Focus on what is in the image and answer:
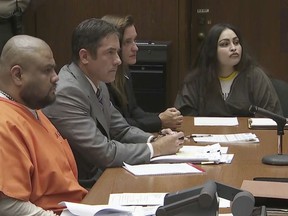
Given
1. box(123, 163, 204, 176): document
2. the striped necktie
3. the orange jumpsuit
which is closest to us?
the orange jumpsuit

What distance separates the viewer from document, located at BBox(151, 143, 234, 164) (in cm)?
282

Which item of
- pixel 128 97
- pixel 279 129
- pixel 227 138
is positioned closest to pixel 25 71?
pixel 279 129

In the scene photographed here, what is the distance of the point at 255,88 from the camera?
4457 mm

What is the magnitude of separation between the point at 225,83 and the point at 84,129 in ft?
6.16

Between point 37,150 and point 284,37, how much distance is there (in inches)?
171

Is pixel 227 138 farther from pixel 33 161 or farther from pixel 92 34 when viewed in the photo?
pixel 33 161

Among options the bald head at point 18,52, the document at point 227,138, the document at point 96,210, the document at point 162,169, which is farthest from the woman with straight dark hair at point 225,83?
the document at point 96,210

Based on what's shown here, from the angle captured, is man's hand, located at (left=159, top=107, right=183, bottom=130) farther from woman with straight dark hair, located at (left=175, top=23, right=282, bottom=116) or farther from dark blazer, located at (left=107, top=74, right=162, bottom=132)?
woman with straight dark hair, located at (left=175, top=23, right=282, bottom=116)

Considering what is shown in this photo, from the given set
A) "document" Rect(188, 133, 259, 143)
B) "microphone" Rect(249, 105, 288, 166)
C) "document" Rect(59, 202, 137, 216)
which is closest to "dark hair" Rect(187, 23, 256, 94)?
"document" Rect(188, 133, 259, 143)

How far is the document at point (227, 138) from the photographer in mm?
3289

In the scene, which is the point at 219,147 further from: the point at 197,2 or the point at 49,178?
the point at 197,2

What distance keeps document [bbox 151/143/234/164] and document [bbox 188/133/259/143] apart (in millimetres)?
255

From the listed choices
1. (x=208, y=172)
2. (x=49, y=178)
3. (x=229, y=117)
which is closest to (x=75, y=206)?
(x=49, y=178)

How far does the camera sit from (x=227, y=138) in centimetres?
336
